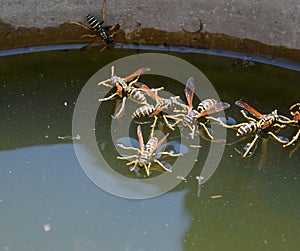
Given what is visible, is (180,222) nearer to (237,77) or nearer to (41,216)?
(41,216)

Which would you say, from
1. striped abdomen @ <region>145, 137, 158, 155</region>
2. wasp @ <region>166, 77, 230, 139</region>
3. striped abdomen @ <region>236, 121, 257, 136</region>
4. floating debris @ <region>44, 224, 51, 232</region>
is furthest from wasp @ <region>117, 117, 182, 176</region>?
floating debris @ <region>44, 224, 51, 232</region>

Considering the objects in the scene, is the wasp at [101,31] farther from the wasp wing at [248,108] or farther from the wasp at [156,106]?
the wasp wing at [248,108]

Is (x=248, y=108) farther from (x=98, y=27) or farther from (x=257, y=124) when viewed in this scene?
(x=98, y=27)

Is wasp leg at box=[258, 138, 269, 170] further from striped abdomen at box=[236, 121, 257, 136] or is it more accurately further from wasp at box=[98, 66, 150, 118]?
wasp at box=[98, 66, 150, 118]

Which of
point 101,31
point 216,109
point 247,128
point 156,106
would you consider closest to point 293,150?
point 247,128

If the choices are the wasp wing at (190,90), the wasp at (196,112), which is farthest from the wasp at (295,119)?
the wasp wing at (190,90)

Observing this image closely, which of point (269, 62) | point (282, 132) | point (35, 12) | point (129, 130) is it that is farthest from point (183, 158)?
point (35, 12)
